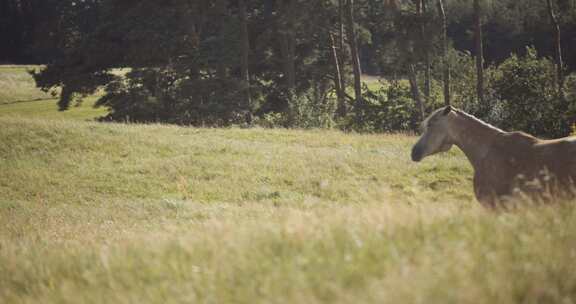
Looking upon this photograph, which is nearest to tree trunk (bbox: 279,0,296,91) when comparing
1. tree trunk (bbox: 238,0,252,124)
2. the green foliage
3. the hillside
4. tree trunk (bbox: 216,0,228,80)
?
tree trunk (bbox: 238,0,252,124)

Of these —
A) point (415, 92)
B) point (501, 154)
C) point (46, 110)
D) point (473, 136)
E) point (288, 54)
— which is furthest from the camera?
point (46, 110)

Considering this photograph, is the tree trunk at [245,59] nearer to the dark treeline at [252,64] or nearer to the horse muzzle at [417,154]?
the dark treeline at [252,64]

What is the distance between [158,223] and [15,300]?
750 cm

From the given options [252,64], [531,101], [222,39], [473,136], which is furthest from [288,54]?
[473,136]

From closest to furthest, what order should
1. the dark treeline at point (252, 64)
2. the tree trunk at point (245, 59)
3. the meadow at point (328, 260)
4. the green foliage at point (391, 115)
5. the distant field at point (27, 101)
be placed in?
the meadow at point (328, 260), the dark treeline at point (252, 64), the green foliage at point (391, 115), the tree trunk at point (245, 59), the distant field at point (27, 101)

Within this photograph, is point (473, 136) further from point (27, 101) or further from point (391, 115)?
point (27, 101)

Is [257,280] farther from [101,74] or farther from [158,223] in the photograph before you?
[101,74]

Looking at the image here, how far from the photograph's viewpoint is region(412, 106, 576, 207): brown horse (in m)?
6.41

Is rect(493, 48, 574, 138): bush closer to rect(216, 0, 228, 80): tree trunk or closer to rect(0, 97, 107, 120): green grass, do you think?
rect(216, 0, 228, 80): tree trunk

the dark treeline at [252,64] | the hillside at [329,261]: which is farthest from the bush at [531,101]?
the hillside at [329,261]

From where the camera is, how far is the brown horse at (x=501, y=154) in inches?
252

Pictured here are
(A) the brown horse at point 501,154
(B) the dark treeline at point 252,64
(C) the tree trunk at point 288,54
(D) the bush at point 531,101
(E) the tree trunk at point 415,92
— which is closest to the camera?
(A) the brown horse at point 501,154

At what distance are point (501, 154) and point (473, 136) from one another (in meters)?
0.65

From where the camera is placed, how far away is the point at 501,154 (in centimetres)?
722
